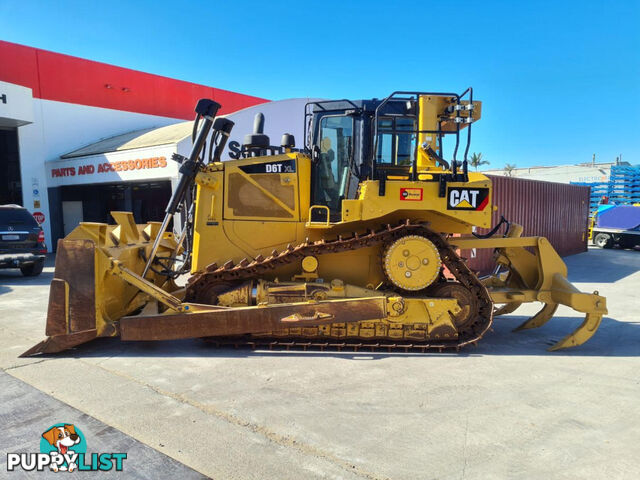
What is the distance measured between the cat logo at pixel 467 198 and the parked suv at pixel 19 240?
424 inches

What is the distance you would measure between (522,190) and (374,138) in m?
9.70

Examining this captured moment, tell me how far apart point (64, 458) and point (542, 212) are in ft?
49.6

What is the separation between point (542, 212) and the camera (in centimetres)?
1463

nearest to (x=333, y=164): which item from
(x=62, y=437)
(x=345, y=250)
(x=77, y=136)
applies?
(x=345, y=250)

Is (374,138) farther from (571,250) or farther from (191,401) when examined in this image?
(571,250)

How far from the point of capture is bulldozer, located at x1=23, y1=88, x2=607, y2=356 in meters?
5.19

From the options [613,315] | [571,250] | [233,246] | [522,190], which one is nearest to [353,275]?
[233,246]

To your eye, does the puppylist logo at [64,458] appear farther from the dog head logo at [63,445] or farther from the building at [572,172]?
the building at [572,172]

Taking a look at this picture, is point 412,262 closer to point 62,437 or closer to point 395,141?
point 395,141

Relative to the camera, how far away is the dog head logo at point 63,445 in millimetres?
3053

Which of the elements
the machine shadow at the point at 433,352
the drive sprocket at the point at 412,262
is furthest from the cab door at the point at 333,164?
the machine shadow at the point at 433,352

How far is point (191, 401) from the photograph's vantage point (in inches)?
156

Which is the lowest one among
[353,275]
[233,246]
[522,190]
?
[353,275]

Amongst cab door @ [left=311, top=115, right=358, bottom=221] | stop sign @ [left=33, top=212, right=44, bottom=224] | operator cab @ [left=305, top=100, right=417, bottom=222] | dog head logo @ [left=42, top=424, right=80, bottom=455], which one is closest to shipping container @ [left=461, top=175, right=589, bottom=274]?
operator cab @ [left=305, top=100, right=417, bottom=222]
